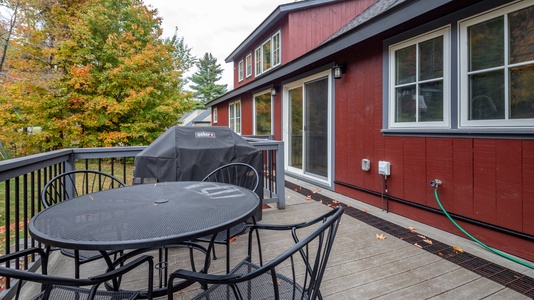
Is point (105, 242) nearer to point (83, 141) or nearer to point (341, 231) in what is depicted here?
point (341, 231)

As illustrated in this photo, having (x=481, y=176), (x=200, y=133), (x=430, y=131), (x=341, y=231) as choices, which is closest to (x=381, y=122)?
(x=430, y=131)

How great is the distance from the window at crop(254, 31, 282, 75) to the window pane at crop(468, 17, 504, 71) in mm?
5384

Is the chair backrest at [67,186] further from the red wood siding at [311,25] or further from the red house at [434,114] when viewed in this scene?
the red wood siding at [311,25]

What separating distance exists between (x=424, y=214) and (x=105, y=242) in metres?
3.21

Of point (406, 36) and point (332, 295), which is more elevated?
point (406, 36)

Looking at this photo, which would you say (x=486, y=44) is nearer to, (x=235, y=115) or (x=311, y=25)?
Result: (x=311, y=25)

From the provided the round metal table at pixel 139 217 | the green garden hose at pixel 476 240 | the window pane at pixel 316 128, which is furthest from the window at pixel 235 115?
the round metal table at pixel 139 217

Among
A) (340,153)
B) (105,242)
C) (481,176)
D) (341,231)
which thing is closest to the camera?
(105,242)

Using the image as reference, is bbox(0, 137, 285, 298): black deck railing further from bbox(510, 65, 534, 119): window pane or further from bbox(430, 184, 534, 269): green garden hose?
bbox(510, 65, 534, 119): window pane

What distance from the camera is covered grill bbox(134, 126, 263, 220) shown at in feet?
8.68

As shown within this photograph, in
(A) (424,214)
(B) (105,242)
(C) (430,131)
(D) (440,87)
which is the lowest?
(A) (424,214)

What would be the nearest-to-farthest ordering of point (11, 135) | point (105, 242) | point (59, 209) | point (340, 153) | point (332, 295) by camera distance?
1. point (105, 242)
2. point (59, 209)
3. point (332, 295)
4. point (340, 153)
5. point (11, 135)

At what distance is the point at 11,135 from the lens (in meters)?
8.77

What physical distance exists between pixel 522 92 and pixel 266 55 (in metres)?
6.94
